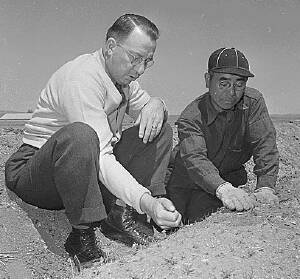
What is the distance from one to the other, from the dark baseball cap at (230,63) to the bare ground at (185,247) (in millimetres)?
700

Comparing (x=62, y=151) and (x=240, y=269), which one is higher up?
(x=62, y=151)

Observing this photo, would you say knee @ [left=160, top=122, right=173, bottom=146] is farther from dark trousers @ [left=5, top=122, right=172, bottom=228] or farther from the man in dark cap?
the man in dark cap

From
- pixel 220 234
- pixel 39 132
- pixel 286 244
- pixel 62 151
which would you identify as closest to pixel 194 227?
pixel 220 234

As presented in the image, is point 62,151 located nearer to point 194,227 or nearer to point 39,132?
point 39,132

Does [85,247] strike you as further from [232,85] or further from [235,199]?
[232,85]

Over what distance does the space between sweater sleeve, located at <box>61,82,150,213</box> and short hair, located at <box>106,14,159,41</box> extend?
0.29 metres

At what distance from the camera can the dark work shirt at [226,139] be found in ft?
11.3

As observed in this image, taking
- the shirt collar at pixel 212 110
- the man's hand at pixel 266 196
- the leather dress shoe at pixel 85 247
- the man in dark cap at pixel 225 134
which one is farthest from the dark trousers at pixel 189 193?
the leather dress shoe at pixel 85 247

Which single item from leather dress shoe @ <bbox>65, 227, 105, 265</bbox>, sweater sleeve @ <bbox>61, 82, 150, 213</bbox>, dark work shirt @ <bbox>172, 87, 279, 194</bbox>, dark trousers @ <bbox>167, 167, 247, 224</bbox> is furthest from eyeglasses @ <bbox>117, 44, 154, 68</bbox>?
dark trousers @ <bbox>167, 167, 247, 224</bbox>

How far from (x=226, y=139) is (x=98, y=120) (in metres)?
1.05

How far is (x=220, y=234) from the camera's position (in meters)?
2.66

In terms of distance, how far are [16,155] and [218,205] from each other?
123cm

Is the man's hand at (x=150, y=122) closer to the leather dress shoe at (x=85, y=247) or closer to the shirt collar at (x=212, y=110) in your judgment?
the shirt collar at (x=212, y=110)

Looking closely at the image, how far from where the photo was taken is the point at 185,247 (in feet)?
8.32
